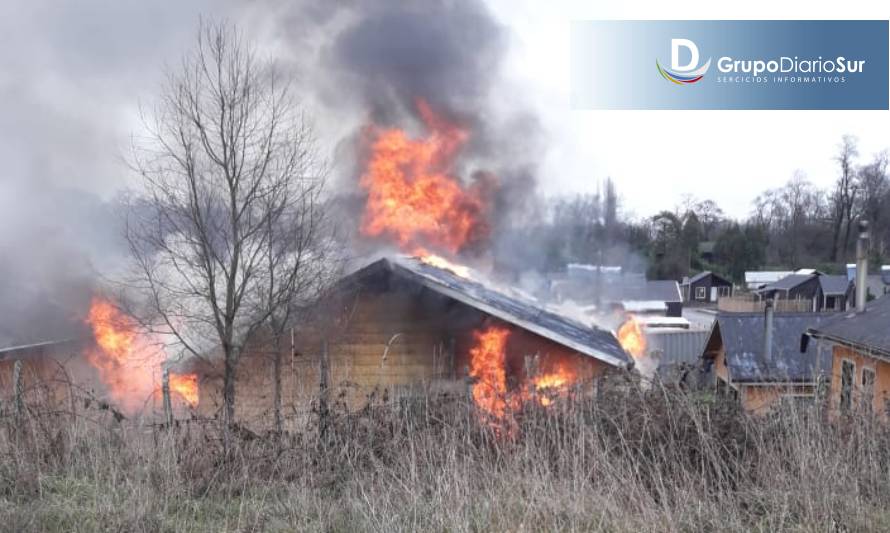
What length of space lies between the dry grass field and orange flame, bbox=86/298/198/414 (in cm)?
676

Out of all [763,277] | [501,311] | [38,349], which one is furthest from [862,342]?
[763,277]

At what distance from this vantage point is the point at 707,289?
49094 millimetres

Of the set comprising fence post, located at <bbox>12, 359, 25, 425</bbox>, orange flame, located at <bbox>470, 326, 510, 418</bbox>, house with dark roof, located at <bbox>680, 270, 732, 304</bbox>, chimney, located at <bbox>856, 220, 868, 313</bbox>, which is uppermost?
chimney, located at <bbox>856, 220, 868, 313</bbox>

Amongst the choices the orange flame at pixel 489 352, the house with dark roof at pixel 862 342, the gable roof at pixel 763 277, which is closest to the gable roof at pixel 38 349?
the orange flame at pixel 489 352

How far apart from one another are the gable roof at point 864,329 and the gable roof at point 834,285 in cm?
3334

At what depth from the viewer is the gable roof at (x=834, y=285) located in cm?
3875

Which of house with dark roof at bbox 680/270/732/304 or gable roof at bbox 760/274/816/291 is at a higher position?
gable roof at bbox 760/274/816/291

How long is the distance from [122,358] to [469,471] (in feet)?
35.4

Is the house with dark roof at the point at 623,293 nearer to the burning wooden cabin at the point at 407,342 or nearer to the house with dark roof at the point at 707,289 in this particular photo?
the house with dark roof at the point at 707,289

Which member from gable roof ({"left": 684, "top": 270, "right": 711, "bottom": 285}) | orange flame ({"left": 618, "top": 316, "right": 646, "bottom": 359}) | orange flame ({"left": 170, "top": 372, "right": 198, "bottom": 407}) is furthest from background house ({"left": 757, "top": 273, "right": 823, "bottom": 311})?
orange flame ({"left": 170, "top": 372, "right": 198, "bottom": 407})

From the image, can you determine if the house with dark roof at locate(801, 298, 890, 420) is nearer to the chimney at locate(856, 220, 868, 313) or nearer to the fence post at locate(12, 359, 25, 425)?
the chimney at locate(856, 220, 868, 313)

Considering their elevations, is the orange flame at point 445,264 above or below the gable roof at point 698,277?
above

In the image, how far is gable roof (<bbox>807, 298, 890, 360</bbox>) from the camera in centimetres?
902

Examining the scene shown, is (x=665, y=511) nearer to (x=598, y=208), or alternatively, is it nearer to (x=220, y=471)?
(x=220, y=471)
